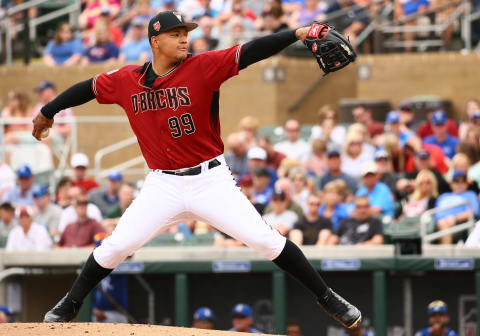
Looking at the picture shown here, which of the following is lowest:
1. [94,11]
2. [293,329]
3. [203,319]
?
[293,329]

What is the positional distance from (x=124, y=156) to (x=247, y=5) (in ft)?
8.76

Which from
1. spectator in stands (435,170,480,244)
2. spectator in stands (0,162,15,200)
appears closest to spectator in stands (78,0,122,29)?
spectator in stands (0,162,15,200)

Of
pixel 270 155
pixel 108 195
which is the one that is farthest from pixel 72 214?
pixel 270 155

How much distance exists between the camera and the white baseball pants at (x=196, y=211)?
5.80m

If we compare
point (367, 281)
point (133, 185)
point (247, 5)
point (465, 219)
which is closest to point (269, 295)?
point (367, 281)

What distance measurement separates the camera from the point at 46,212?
11.3 m

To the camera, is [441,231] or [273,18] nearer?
[441,231]

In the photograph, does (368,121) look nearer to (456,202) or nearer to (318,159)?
(318,159)

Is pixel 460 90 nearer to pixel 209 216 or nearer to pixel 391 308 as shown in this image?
pixel 391 308

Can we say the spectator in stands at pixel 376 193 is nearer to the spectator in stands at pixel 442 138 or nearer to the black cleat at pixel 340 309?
the spectator in stands at pixel 442 138

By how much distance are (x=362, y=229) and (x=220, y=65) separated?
13.6 ft

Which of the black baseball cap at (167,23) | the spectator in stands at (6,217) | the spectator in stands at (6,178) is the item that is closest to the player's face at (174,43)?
the black baseball cap at (167,23)

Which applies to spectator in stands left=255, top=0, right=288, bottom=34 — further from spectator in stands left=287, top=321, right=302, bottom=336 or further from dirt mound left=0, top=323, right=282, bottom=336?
dirt mound left=0, top=323, right=282, bottom=336

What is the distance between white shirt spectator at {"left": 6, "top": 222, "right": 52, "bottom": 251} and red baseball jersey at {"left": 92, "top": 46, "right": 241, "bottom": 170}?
15.6ft
